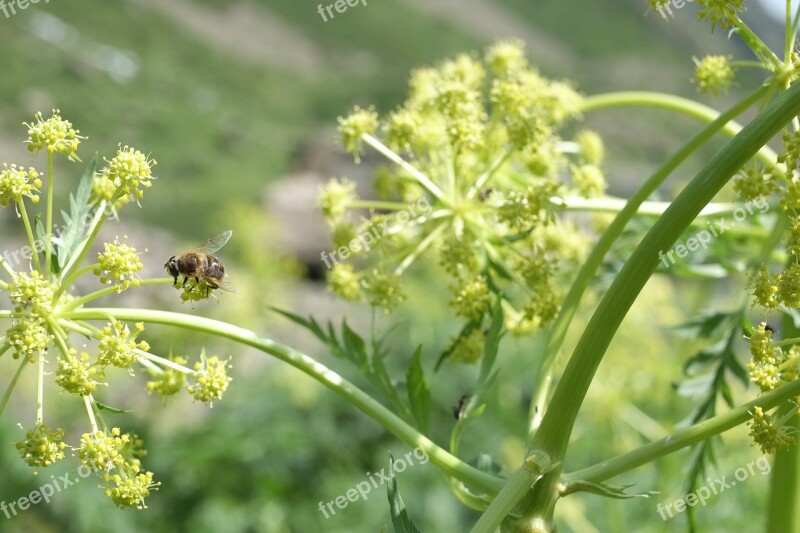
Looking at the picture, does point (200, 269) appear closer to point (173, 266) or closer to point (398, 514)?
point (173, 266)

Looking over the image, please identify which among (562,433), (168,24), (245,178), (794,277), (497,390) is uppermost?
(168,24)

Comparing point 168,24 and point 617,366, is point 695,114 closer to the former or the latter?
point 617,366

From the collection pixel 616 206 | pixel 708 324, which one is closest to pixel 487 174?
pixel 616 206

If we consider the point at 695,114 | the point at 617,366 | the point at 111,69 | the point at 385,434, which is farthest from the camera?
Result: the point at 111,69

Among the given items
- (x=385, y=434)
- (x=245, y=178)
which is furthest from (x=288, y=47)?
(x=385, y=434)

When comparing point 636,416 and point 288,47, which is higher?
point 288,47

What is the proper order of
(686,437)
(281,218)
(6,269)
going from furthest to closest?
(281,218) → (6,269) → (686,437)
